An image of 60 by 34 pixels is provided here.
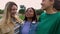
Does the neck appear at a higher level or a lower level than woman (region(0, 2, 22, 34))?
higher

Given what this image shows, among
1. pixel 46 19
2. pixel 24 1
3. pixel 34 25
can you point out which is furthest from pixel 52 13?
pixel 24 1

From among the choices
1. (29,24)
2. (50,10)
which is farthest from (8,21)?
(50,10)

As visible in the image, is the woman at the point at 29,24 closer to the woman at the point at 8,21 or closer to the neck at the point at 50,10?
the woman at the point at 8,21

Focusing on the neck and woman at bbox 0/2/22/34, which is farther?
woman at bbox 0/2/22/34

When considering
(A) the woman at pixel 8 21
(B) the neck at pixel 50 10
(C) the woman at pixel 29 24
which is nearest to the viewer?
(B) the neck at pixel 50 10

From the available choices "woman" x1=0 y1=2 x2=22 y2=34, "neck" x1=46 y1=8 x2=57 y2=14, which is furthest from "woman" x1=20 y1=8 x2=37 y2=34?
"neck" x1=46 y1=8 x2=57 y2=14

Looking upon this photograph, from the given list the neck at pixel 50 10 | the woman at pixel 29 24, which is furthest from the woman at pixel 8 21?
the neck at pixel 50 10

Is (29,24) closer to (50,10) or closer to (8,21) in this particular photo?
(8,21)

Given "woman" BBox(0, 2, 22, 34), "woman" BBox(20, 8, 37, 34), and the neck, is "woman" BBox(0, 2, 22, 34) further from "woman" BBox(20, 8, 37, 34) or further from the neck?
the neck

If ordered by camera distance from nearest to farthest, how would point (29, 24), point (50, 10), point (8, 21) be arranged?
point (50, 10)
point (8, 21)
point (29, 24)

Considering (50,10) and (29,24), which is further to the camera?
(29,24)

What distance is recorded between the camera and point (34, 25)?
5.26 metres

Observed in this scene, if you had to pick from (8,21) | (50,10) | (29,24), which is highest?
(50,10)

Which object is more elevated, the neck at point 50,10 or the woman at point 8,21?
the neck at point 50,10
